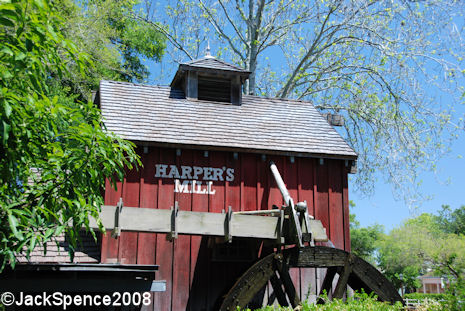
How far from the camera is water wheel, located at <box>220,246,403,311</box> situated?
28.3 ft

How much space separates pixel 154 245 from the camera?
10820 millimetres

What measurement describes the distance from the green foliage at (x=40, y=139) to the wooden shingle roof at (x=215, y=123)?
18.0ft

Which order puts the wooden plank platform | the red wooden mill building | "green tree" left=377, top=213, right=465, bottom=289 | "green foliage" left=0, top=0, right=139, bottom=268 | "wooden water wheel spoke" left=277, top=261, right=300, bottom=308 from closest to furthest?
"green foliage" left=0, top=0, right=139, bottom=268, the wooden plank platform, "wooden water wheel spoke" left=277, top=261, right=300, bottom=308, the red wooden mill building, "green tree" left=377, top=213, right=465, bottom=289

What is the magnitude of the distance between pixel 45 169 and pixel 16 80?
1060 millimetres

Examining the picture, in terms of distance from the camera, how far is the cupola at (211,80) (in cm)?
1375

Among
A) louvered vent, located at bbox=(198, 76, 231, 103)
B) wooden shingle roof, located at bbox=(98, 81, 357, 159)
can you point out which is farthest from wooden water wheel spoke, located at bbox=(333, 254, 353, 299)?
louvered vent, located at bbox=(198, 76, 231, 103)

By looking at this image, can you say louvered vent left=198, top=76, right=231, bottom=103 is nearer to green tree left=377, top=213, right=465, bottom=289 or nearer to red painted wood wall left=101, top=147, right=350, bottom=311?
red painted wood wall left=101, top=147, right=350, bottom=311

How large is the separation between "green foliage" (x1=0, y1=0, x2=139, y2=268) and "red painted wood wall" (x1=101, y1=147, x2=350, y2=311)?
459 centimetres

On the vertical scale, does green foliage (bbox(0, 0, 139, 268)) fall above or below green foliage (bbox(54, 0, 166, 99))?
below

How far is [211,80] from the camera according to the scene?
1411 centimetres

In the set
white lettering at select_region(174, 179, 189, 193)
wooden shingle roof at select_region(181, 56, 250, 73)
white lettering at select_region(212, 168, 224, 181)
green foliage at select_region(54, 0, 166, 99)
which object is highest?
green foliage at select_region(54, 0, 166, 99)

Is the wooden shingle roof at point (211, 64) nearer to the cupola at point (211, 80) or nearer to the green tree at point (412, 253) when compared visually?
the cupola at point (211, 80)

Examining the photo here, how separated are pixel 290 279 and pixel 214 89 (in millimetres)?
6707

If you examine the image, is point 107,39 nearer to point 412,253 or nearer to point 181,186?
point 181,186
